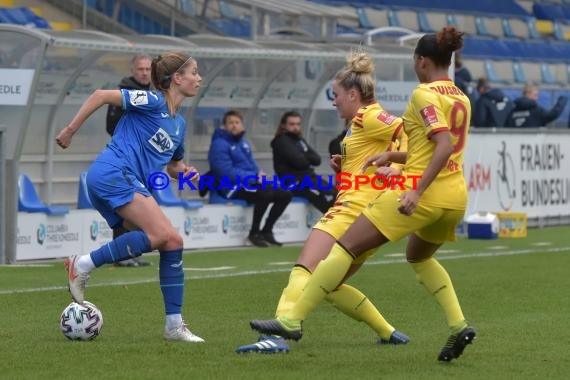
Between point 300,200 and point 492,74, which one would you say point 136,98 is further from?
point 492,74

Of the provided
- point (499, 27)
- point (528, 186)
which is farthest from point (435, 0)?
point (528, 186)

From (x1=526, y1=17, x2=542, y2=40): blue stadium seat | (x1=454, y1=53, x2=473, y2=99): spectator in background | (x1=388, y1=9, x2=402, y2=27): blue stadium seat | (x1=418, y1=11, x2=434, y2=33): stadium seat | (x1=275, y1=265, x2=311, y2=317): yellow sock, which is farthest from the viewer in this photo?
(x1=526, y1=17, x2=542, y2=40): blue stadium seat

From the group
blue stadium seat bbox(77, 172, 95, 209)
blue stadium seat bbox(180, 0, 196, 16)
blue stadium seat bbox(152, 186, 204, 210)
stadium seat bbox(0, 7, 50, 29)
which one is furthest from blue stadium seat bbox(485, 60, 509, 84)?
blue stadium seat bbox(77, 172, 95, 209)

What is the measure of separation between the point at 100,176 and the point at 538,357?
273 centimetres

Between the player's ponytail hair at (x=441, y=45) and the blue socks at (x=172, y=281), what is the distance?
199cm

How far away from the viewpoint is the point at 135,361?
761 cm

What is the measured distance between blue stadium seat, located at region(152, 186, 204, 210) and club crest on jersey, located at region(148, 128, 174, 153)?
28.1 ft

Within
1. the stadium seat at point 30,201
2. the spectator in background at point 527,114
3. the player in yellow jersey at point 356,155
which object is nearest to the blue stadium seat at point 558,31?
the spectator in background at point 527,114

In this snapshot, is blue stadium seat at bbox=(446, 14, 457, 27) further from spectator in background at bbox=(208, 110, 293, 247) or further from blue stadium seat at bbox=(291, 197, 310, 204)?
spectator in background at bbox=(208, 110, 293, 247)

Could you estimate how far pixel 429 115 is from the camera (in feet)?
24.2

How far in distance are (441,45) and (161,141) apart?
79.7 inches

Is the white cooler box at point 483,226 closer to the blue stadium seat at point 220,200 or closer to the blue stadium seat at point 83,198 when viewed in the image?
the blue stadium seat at point 220,200

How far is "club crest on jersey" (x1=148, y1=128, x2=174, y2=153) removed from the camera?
869 centimetres

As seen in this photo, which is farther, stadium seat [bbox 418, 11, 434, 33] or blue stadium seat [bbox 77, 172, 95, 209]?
stadium seat [bbox 418, 11, 434, 33]
